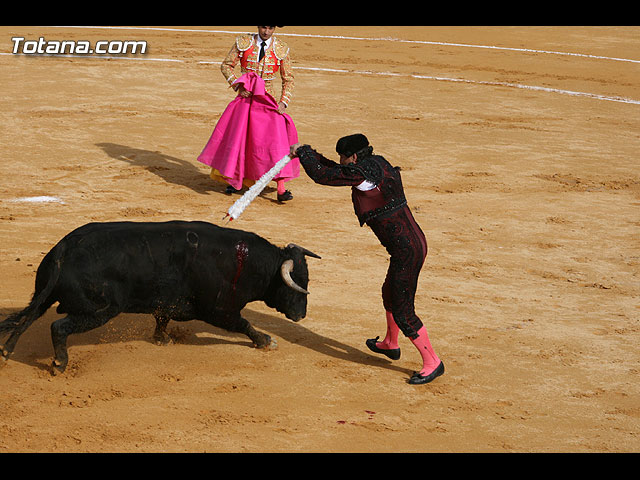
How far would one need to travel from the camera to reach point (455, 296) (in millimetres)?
7590

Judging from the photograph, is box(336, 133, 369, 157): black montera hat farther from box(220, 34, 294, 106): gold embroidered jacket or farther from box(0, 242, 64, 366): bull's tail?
box(220, 34, 294, 106): gold embroidered jacket

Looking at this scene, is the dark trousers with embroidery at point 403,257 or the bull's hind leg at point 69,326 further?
the dark trousers with embroidery at point 403,257

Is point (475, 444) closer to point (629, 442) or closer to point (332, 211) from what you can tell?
point (629, 442)

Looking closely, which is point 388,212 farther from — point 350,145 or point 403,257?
point 350,145

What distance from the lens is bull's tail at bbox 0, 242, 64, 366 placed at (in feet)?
17.7

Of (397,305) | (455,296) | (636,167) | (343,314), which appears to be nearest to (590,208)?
(636,167)

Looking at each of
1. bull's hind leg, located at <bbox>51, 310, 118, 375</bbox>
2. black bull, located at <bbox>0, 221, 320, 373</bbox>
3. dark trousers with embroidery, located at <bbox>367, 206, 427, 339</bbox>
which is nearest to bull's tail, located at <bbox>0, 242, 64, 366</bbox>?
black bull, located at <bbox>0, 221, 320, 373</bbox>

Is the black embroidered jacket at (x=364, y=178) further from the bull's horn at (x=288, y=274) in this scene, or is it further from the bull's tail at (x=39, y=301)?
the bull's tail at (x=39, y=301)

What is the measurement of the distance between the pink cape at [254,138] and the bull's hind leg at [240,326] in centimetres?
392

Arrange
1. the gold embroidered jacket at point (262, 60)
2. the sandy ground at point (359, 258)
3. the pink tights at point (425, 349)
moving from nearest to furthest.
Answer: the sandy ground at point (359, 258) → the pink tights at point (425, 349) → the gold embroidered jacket at point (262, 60)

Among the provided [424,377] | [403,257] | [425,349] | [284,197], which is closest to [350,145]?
[403,257]

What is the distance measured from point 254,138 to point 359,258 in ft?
7.33

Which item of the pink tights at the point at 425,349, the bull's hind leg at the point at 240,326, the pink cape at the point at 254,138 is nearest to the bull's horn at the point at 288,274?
the bull's hind leg at the point at 240,326

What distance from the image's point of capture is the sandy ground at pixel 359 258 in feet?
17.3
